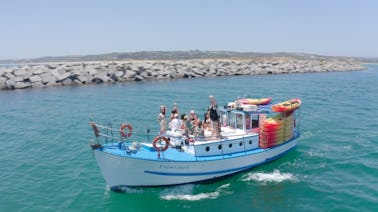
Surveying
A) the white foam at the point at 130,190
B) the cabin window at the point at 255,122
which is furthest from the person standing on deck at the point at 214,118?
the white foam at the point at 130,190

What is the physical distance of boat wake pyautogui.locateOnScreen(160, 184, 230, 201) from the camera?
16625mm

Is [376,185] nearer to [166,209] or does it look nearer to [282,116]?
[282,116]

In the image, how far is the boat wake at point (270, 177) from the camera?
18562 mm

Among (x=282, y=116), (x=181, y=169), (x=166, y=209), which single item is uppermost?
(x=282, y=116)

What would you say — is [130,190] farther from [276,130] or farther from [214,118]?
[276,130]

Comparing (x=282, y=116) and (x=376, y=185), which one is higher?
(x=282, y=116)

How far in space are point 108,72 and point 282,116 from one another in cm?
4846

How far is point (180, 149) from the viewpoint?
60.5 ft

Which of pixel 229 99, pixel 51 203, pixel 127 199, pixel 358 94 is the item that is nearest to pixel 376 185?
pixel 127 199

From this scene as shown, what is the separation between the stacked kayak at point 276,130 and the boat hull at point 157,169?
7.11ft

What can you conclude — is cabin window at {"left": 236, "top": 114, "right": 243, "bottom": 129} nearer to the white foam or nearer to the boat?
the boat

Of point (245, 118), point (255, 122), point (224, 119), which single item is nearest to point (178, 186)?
point (224, 119)

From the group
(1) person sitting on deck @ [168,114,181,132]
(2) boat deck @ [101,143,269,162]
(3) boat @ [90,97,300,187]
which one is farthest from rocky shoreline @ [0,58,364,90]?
(2) boat deck @ [101,143,269,162]

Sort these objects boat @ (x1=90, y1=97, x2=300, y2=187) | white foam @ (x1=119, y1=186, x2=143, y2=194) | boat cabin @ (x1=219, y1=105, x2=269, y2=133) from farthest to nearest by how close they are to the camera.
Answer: boat cabin @ (x1=219, y1=105, x2=269, y2=133)
white foam @ (x1=119, y1=186, x2=143, y2=194)
boat @ (x1=90, y1=97, x2=300, y2=187)
